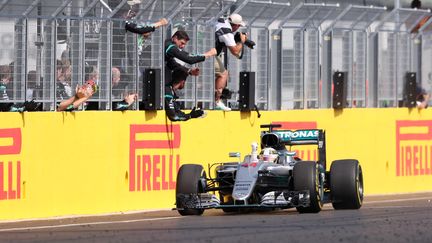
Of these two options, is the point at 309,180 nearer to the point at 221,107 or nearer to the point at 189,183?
the point at 189,183

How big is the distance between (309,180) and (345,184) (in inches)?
45.7

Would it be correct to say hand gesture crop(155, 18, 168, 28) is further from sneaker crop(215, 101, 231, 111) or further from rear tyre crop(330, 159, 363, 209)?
rear tyre crop(330, 159, 363, 209)

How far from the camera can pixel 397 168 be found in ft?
73.2

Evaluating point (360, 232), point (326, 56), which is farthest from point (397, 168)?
point (360, 232)

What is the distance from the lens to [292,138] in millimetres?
16797

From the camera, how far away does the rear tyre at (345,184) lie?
16.4 m

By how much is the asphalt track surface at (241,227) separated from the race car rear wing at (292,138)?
2.96ft

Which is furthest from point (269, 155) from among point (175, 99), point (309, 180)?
point (175, 99)

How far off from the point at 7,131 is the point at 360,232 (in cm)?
528

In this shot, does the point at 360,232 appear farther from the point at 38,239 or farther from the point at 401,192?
the point at 401,192

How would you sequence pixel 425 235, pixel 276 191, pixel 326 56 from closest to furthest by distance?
pixel 425 235
pixel 276 191
pixel 326 56

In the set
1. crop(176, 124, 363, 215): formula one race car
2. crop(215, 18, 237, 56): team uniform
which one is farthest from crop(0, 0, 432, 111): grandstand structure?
crop(176, 124, 363, 215): formula one race car

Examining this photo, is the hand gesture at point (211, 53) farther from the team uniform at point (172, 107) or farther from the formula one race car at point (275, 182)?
the formula one race car at point (275, 182)

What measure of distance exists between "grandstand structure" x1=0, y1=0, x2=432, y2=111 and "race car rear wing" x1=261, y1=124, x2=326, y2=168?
2516mm
